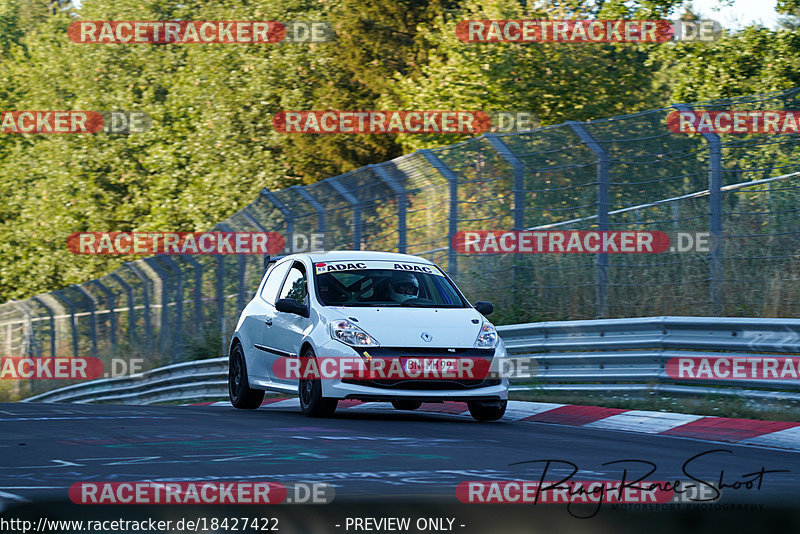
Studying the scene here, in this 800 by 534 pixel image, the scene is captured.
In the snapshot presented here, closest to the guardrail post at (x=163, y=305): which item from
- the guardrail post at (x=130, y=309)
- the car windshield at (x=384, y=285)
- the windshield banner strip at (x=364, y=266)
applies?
the guardrail post at (x=130, y=309)

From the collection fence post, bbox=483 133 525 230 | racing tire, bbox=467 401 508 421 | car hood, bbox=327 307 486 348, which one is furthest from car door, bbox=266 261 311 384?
fence post, bbox=483 133 525 230

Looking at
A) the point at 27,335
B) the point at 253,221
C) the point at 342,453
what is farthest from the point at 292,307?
the point at 27,335

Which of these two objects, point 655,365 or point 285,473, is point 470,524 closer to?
Answer: point 285,473

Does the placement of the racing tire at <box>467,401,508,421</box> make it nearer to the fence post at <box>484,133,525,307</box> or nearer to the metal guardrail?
the metal guardrail

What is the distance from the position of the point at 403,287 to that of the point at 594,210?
3.09 m

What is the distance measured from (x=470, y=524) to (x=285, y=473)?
3.39m

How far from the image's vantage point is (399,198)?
1641 centimetres

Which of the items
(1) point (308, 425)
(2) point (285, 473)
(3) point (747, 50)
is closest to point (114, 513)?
(2) point (285, 473)

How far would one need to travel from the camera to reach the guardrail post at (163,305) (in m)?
23.3

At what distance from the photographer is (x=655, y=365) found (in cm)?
1171

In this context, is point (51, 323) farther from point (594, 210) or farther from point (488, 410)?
point (488, 410)

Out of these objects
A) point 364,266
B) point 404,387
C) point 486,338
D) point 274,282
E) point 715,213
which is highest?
point 715,213

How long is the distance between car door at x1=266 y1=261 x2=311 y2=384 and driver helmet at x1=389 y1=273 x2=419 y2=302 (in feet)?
2.76

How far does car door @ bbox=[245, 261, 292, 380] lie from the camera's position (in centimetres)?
1247
